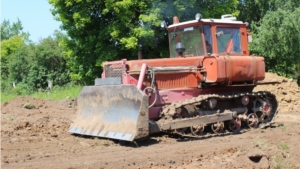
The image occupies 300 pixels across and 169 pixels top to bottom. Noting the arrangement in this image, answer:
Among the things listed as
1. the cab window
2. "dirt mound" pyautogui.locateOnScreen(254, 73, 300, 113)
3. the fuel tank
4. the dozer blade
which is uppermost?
the cab window

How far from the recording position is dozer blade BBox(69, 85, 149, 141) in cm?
880

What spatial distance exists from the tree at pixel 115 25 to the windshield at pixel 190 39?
8116 mm

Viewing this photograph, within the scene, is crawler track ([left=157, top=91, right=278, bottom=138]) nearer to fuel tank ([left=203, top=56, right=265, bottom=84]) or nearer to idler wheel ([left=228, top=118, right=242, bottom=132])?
idler wheel ([left=228, top=118, right=242, bottom=132])

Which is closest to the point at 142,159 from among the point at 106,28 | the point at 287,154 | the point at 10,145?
the point at 287,154

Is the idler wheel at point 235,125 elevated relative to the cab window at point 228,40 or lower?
lower

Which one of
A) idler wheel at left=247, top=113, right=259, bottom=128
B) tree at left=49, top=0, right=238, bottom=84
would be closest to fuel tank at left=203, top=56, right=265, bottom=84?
idler wheel at left=247, top=113, right=259, bottom=128

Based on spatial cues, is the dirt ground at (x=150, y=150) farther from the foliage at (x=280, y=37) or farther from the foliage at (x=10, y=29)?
the foliage at (x=10, y=29)

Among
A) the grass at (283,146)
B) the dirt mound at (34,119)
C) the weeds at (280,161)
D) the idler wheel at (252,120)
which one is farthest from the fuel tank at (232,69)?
the dirt mound at (34,119)

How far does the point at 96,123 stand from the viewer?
9977 millimetres

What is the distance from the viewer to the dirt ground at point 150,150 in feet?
23.7

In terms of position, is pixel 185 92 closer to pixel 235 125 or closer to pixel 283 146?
pixel 235 125

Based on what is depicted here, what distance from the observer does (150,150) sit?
8406 millimetres

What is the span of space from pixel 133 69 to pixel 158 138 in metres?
1.61

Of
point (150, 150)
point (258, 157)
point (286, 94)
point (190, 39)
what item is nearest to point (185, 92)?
point (190, 39)
